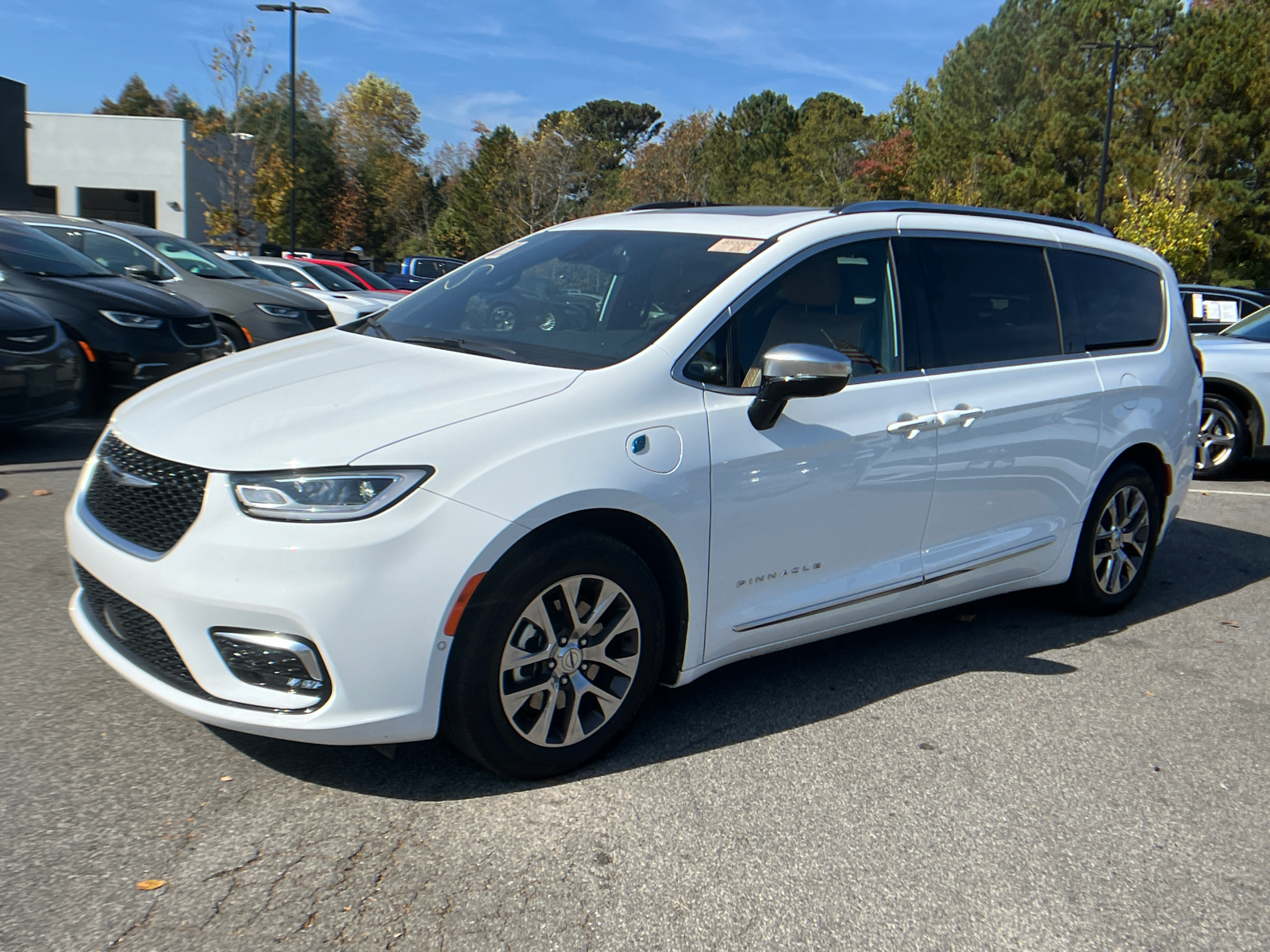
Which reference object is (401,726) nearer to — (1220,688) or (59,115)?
(1220,688)

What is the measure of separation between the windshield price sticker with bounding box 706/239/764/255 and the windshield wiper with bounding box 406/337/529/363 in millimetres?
868

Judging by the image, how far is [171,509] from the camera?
304 cm

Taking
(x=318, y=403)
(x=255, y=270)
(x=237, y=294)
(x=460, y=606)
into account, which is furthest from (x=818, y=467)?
(x=255, y=270)

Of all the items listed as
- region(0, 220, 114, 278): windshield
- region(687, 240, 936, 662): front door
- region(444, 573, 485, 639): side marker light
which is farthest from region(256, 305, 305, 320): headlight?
region(444, 573, 485, 639): side marker light

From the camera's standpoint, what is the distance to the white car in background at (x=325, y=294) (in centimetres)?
1373

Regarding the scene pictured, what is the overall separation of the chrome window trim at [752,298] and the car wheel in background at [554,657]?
2.08 ft

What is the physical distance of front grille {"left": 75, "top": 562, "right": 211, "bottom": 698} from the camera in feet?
9.99

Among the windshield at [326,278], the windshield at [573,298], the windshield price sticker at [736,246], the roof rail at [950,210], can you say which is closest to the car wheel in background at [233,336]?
the windshield at [326,278]

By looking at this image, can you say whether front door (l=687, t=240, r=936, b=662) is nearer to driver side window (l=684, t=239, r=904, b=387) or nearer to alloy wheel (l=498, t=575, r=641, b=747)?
driver side window (l=684, t=239, r=904, b=387)

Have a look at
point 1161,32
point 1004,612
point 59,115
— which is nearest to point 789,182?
point 1161,32

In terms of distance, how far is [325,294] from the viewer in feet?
47.8

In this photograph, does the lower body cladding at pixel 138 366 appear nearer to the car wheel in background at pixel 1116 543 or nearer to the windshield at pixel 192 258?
the windshield at pixel 192 258

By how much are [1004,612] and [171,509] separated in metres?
3.97

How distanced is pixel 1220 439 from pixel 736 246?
717 centimetres
